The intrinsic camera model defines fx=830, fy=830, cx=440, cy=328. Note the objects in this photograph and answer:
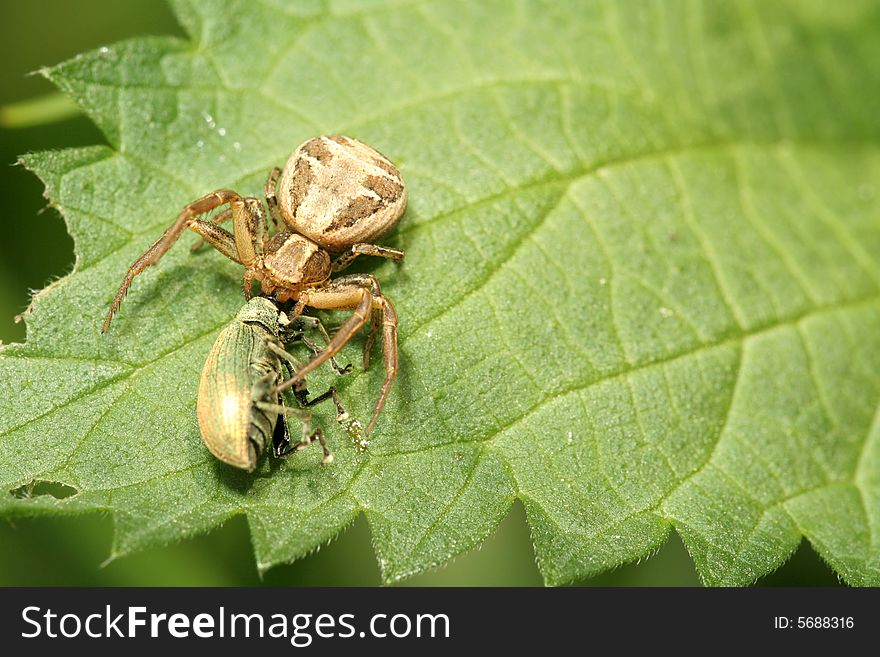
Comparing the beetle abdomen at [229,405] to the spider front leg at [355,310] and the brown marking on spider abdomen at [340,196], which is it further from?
the brown marking on spider abdomen at [340,196]

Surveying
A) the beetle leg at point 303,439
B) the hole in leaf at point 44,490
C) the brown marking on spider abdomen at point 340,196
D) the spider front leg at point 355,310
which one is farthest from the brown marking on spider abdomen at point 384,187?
the hole in leaf at point 44,490

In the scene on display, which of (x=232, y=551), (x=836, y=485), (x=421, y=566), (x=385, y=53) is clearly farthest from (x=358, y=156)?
(x=836, y=485)

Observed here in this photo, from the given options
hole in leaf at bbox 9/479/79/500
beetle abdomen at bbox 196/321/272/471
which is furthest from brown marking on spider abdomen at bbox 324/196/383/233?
hole in leaf at bbox 9/479/79/500

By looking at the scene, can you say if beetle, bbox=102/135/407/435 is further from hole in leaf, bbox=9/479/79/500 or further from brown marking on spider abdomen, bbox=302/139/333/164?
hole in leaf, bbox=9/479/79/500

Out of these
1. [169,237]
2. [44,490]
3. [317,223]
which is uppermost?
[169,237]

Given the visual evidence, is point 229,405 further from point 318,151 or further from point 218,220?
point 318,151

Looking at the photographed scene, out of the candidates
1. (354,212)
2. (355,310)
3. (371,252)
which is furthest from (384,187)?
(355,310)

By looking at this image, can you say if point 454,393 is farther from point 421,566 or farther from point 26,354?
point 26,354
